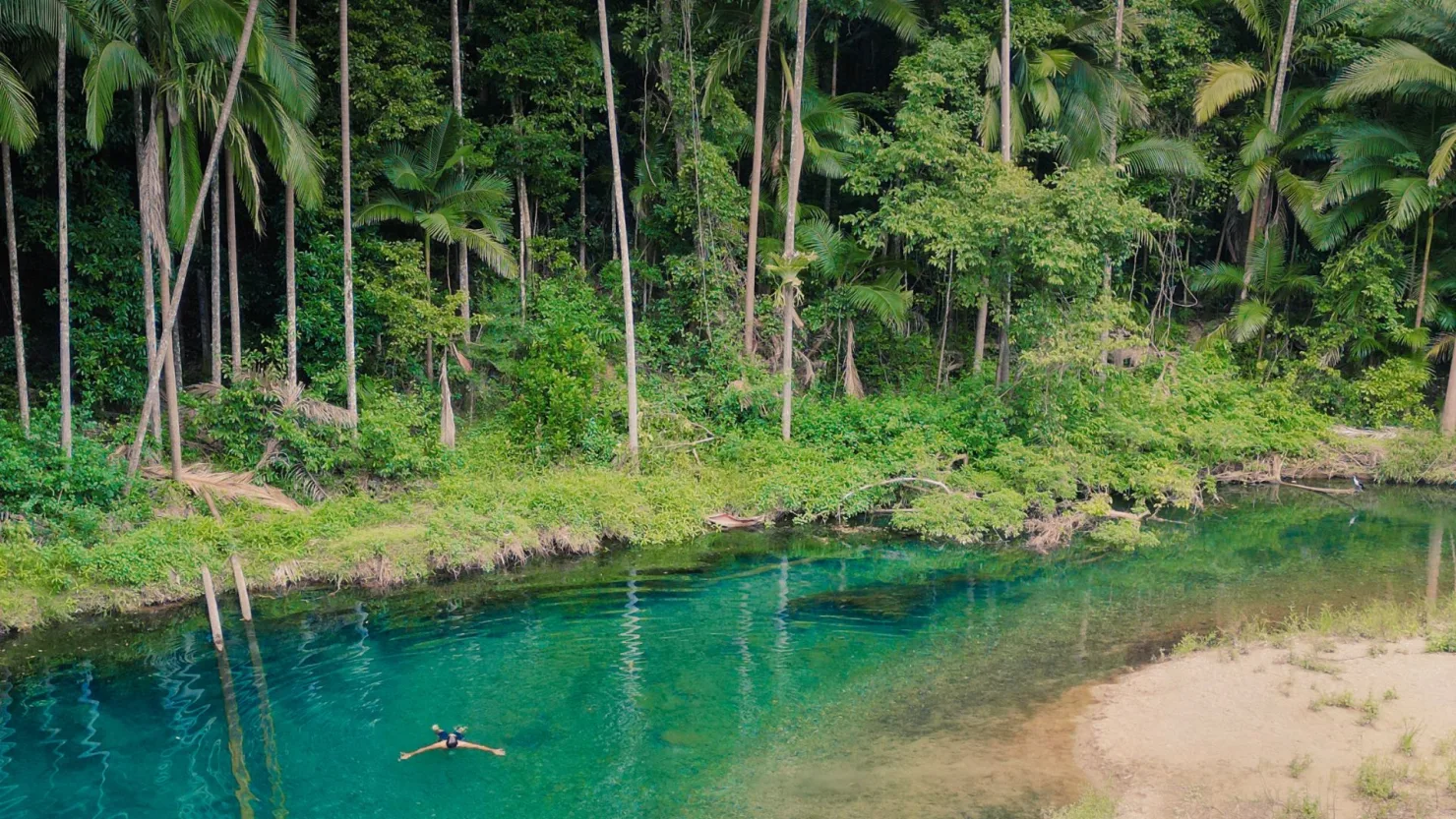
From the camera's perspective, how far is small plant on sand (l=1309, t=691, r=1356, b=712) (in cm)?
1147

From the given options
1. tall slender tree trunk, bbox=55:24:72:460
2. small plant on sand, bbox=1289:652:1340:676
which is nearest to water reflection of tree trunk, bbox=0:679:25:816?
tall slender tree trunk, bbox=55:24:72:460

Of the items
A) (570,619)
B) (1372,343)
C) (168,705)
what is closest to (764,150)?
(570,619)

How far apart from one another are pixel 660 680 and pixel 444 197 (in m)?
11.6

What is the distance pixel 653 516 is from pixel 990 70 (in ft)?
40.4

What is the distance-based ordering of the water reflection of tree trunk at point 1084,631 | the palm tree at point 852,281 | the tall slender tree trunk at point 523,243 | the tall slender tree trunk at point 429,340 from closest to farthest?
1. the water reflection of tree trunk at point 1084,631
2. the tall slender tree trunk at point 429,340
3. the palm tree at point 852,281
4. the tall slender tree trunk at point 523,243

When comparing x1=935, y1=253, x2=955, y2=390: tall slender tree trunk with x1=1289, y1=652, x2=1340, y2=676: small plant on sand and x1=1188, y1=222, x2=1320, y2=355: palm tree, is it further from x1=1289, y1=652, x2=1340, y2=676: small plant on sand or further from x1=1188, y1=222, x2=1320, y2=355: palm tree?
x1=1289, y1=652, x2=1340, y2=676: small plant on sand

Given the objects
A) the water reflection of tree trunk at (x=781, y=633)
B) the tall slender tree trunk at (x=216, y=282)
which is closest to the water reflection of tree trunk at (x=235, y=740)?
the water reflection of tree trunk at (x=781, y=633)

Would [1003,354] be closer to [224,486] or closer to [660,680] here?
[660,680]

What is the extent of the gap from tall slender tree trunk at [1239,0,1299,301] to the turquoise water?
9010 millimetres

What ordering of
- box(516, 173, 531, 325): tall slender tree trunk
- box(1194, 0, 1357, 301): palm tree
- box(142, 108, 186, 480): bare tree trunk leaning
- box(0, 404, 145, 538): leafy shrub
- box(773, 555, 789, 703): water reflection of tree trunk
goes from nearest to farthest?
box(773, 555, 789, 703): water reflection of tree trunk → box(0, 404, 145, 538): leafy shrub → box(142, 108, 186, 480): bare tree trunk leaning → box(516, 173, 531, 325): tall slender tree trunk → box(1194, 0, 1357, 301): palm tree

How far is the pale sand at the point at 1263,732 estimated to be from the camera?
9820 mm

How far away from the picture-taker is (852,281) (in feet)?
78.5

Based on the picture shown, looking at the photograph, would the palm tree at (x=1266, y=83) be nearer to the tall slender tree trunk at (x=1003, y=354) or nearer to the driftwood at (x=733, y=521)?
the tall slender tree trunk at (x=1003, y=354)

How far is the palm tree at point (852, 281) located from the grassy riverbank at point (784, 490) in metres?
1.80
